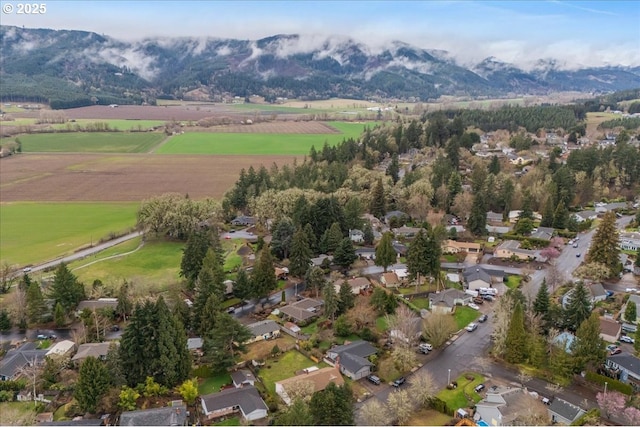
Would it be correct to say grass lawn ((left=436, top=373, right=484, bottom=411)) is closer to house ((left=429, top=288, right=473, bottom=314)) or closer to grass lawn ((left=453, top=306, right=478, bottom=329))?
grass lawn ((left=453, top=306, right=478, bottom=329))

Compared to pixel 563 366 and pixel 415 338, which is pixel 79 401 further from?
pixel 563 366

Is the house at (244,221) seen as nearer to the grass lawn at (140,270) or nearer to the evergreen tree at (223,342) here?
the grass lawn at (140,270)

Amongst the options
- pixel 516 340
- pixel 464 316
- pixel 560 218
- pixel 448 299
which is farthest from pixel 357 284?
pixel 560 218

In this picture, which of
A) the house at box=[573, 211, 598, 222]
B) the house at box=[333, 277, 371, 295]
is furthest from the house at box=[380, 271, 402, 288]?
the house at box=[573, 211, 598, 222]

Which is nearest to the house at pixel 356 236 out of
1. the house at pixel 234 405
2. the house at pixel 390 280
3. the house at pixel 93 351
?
the house at pixel 390 280

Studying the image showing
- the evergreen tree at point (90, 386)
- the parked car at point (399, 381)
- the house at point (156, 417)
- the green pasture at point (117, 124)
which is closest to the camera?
the house at point (156, 417)

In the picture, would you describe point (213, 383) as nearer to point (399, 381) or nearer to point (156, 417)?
point (156, 417)
